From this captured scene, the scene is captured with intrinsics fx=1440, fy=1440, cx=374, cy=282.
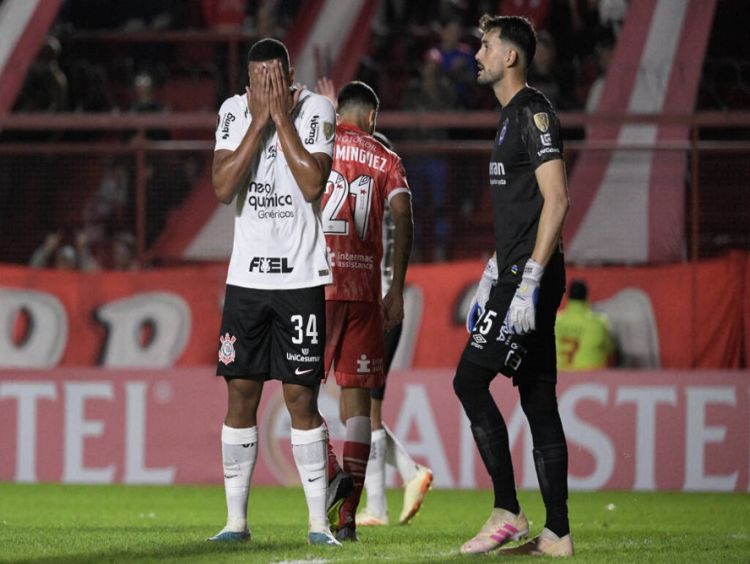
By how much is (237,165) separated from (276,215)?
0.98ft

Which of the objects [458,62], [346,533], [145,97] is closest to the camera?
[346,533]

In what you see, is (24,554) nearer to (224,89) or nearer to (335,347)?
(335,347)

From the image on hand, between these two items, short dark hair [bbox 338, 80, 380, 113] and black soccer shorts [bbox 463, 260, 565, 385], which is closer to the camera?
black soccer shorts [bbox 463, 260, 565, 385]

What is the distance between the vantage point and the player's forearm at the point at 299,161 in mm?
6246

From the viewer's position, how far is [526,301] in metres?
5.81

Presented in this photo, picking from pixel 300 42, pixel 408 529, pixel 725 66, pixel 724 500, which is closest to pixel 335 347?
pixel 408 529

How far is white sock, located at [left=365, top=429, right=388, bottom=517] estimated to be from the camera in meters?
8.31

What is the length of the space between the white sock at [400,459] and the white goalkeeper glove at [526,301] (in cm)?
302

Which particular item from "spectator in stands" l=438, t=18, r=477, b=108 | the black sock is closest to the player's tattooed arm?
the black sock

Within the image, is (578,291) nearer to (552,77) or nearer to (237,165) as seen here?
(552,77)

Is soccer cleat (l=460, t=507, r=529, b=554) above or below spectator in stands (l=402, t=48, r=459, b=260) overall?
below

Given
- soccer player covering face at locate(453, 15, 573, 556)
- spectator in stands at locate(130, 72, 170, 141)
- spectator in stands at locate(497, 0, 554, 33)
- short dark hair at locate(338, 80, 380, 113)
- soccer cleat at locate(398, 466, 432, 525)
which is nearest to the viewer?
soccer player covering face at locate(453, 15, 573, 556)

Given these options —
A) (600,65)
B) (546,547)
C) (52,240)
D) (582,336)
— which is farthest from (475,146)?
(546,547)

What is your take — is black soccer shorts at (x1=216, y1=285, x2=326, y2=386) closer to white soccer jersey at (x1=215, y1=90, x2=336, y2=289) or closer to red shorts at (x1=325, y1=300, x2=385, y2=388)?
white soccer jersey at (x1=215, y1=90, x2=336, y2=289)
